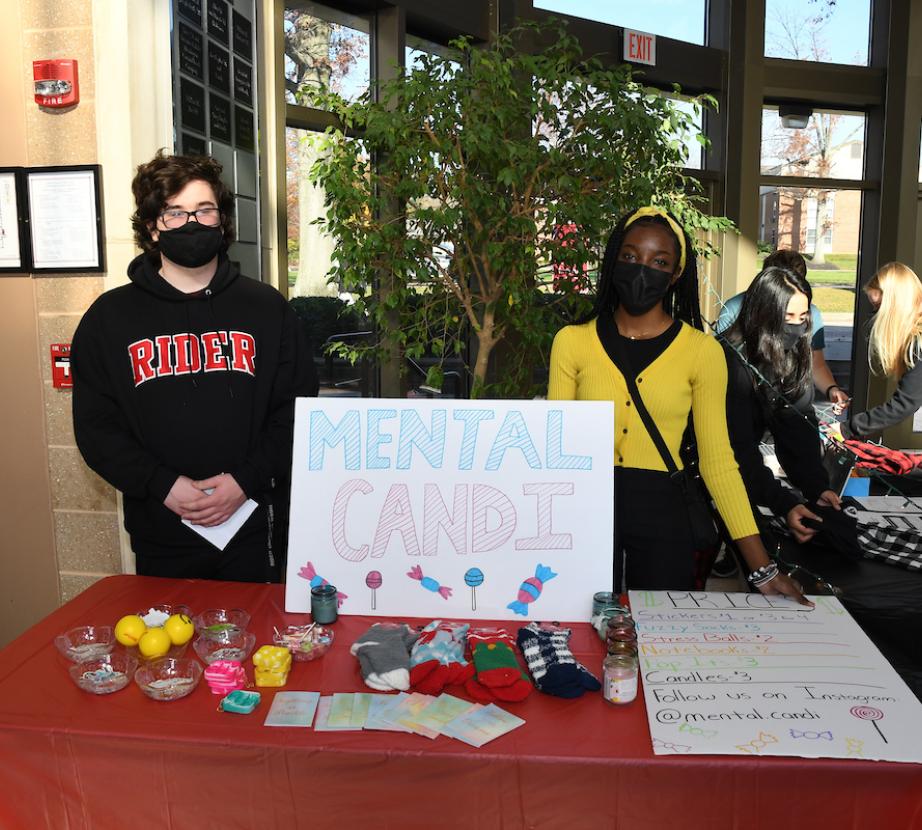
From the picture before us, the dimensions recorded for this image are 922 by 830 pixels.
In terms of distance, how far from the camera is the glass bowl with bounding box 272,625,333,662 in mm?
1485

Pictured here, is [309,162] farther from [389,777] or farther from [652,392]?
[389,777]

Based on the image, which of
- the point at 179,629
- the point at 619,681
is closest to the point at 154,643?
the point at 179,629

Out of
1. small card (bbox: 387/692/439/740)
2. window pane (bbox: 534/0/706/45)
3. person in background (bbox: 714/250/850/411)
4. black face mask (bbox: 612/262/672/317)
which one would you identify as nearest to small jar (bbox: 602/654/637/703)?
small card (bbox: 387/692/439/740)

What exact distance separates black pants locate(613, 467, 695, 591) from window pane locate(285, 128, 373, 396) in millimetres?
2288

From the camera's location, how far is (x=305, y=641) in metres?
1.49

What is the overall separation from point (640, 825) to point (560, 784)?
126 millimetres

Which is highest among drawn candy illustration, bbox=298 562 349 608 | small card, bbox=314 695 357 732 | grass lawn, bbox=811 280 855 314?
grass lawn, bbox=811 280 855 314

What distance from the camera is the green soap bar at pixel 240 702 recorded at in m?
1.31

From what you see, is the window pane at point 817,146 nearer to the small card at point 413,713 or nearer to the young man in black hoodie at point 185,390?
the young man in black hoodie at point 185,390

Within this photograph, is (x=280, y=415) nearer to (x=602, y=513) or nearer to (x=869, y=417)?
(x=602, y=513)

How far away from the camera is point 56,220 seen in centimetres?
276

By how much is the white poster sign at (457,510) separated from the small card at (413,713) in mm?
320

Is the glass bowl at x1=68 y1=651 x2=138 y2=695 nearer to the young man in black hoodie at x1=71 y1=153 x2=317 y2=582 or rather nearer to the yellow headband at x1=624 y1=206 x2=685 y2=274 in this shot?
the young man in black hoodie at x1=71 y1=153 x2=317 y2=582

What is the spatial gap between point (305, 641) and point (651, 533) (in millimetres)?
809
